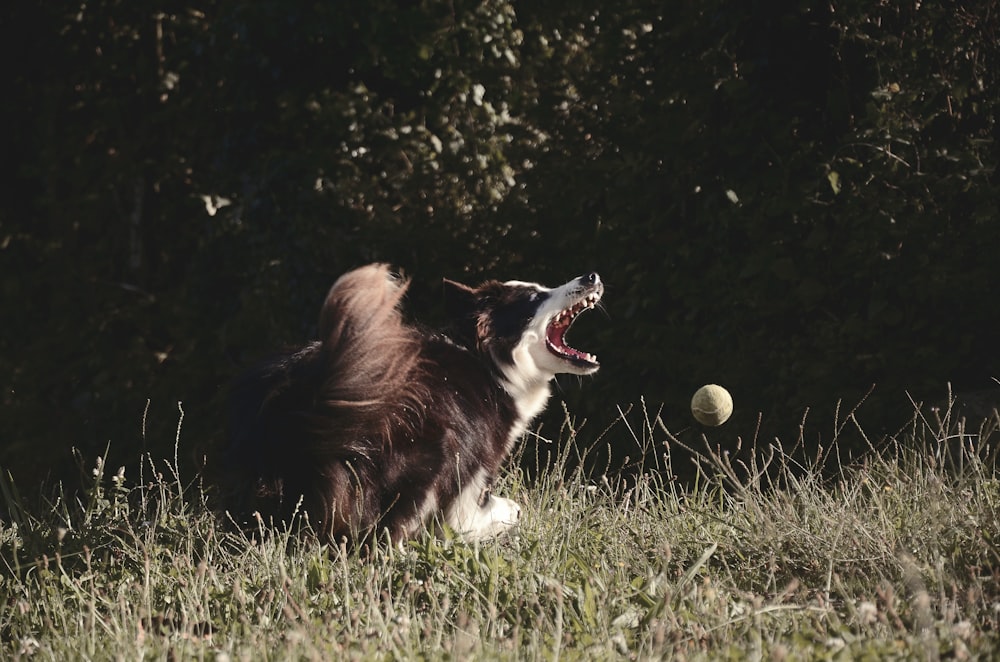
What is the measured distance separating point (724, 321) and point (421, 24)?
2.58 metres

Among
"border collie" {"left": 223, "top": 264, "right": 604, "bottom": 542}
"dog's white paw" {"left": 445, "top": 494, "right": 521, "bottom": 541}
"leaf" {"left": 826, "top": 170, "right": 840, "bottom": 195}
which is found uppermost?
"leaf" {"left": 826, "top": 170, "right": 840, "bottom": 195}

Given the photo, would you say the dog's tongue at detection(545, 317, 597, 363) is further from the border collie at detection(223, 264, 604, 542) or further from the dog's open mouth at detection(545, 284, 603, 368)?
the border collie at detection(223, 264, 604, 542)

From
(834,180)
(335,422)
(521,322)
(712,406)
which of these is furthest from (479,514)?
(834,180)

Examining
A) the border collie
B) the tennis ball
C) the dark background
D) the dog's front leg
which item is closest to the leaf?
the dark background

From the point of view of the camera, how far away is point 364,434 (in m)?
4.18

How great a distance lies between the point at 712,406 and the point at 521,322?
87 cm

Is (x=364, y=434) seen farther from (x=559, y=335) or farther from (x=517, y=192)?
(x=517, y=192)

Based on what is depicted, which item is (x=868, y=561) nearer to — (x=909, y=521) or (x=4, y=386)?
(x=909, y=521)

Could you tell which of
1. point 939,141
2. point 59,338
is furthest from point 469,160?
point 59,338

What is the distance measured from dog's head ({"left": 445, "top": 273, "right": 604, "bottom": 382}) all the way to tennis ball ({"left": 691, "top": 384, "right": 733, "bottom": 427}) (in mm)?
460

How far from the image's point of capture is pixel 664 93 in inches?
226

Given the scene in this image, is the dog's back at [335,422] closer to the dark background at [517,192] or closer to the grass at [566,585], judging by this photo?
the grass at [566,585]

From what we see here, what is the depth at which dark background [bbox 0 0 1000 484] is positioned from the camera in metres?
5.20

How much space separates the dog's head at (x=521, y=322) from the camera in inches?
193
